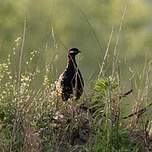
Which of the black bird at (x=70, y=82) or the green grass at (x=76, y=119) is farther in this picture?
the black bird at (x=70, y=82)

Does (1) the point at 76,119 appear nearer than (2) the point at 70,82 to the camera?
Yes

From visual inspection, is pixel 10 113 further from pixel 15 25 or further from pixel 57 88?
pixel 15 25

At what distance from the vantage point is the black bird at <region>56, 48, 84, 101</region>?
467 centimetres

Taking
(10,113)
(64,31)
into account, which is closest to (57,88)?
(10,113)

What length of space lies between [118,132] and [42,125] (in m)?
0.51

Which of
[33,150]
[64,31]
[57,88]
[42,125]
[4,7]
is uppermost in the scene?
[4,7]

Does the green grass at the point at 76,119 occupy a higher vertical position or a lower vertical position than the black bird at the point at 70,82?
lower

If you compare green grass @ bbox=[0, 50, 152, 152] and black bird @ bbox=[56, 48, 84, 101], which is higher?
black bird @ bbox=[56, 48, 84, 101]

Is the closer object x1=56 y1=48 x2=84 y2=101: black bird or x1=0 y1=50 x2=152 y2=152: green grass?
x1=0 y1=50 x2=152 y2=152: green grass

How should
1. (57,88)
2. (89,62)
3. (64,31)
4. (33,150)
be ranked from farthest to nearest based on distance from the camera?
(64,31) < (89,62) < (57,88) < (33,150)

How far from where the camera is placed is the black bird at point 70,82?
15.3ft

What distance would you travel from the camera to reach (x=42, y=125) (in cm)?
418

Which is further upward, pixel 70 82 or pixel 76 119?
pixel 70 82

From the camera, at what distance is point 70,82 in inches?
214
